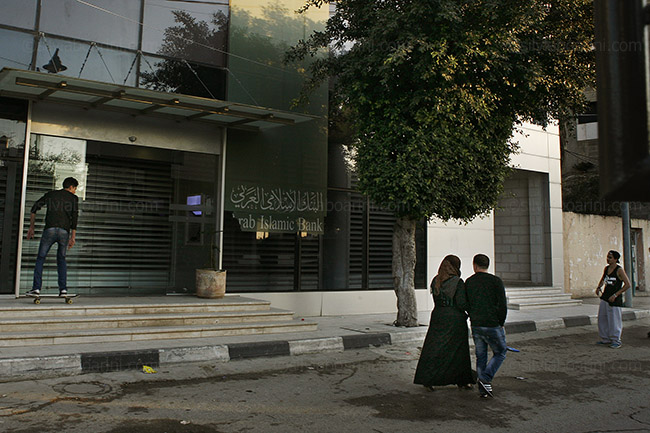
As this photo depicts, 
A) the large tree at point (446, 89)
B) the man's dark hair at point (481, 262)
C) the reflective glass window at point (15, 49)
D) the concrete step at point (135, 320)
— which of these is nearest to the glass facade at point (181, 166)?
the reflective glass window at point (15, 49)

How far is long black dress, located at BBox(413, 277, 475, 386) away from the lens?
5.88 meters

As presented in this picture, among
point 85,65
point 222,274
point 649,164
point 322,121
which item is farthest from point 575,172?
point 649,164

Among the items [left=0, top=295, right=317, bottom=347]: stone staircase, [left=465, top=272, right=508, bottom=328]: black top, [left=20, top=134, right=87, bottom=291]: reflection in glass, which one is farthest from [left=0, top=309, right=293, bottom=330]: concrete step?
[left=465, top=272, right=508, bottom=328]: black top

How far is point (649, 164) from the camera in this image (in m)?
1.13

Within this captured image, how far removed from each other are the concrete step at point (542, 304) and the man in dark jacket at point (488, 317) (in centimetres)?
898

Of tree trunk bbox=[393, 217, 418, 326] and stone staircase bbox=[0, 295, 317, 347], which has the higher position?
tree trunk bbox=[393, 217, 418, 326]

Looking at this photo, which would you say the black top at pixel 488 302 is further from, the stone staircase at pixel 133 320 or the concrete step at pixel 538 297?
the concrete step at pixel 538 297

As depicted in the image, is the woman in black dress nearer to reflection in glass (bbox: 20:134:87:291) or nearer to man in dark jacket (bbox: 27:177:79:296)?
man in dark jacket (bbox: 27:177:79:296)

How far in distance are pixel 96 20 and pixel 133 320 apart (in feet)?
18.2

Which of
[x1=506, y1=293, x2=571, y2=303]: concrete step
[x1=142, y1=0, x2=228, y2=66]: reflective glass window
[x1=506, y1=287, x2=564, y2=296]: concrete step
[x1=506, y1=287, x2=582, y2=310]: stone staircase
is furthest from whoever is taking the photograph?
[x1=506, y1=287, x2=564, y2=296]: concrete step

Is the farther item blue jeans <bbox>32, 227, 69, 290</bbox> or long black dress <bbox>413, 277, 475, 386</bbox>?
blue jeans <bbox>32, 227, 69, 290</bbox>

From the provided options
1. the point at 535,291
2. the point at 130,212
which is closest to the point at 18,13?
the point at 130,212

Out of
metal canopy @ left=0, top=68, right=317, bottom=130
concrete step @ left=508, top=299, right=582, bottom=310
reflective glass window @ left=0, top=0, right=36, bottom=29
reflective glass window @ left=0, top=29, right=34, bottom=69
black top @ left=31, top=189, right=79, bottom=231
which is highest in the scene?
reflective glass window @ left=0, top=0, right=36, bottom=29

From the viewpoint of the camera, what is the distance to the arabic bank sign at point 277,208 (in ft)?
36.0
